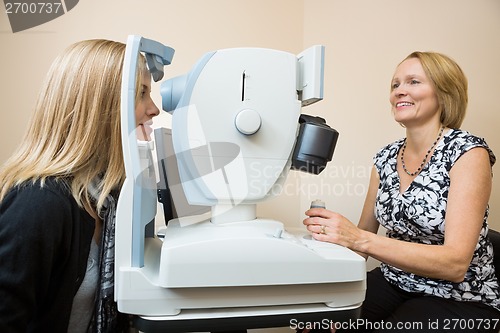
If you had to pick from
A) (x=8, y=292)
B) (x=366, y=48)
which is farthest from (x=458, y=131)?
(x=8, y=292)

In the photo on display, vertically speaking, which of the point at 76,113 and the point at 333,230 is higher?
the point at 76,113

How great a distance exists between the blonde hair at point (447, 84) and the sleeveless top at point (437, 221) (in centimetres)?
7

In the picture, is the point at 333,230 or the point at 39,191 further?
the point at 333,230

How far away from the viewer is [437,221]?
1001 mm

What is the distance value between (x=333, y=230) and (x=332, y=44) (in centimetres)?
113

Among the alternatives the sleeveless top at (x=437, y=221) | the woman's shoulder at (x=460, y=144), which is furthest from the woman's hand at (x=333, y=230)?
the woman's shoulder at (x=460, y=144)

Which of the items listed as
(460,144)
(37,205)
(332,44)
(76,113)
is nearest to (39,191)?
(37,205)

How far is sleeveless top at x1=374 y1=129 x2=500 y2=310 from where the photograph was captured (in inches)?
39.8

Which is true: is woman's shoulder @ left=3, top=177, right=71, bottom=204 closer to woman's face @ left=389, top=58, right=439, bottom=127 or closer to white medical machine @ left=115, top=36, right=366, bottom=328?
white medical machine @ left=115, top=36, right=366, bottom=328

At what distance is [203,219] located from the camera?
81 centimetres

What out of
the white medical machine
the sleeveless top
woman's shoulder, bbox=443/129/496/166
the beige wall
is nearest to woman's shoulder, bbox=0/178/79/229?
the white medical machine

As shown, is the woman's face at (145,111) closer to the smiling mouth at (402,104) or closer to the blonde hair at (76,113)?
the blonde hair at (76,113)

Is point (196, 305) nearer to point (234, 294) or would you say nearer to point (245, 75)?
point (234, 294)

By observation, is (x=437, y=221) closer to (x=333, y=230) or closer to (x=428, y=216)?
(x=428, y=216)
